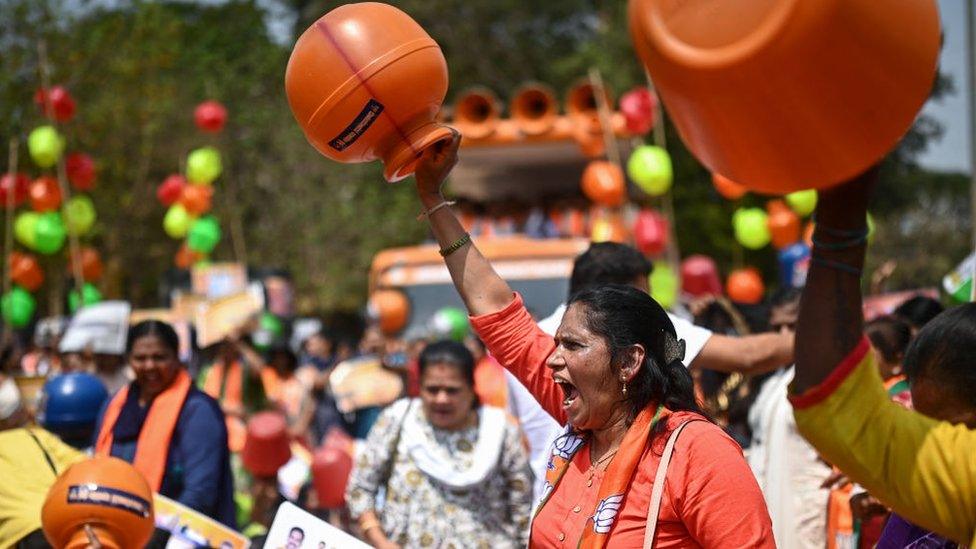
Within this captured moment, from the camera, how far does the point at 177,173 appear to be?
73.4 feet

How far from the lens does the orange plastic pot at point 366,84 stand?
2.73 m

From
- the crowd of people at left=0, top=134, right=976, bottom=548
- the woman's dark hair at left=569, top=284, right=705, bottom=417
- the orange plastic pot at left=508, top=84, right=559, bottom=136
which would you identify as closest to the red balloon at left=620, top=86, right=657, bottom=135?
the orange plastic pot at left=508, top=84, right=559, bottom=136

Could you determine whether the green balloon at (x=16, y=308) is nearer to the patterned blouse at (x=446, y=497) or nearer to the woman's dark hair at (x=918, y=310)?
the patterned blouse at (x=446, y=497)

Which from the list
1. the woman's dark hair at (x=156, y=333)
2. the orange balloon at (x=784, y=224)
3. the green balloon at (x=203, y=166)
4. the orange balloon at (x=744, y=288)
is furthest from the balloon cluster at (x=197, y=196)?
the woman's dark hair at (x=156, y=333)

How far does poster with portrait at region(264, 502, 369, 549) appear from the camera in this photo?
Answer: 3.29m

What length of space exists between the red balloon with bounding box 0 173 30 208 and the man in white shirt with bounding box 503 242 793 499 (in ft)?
32.8

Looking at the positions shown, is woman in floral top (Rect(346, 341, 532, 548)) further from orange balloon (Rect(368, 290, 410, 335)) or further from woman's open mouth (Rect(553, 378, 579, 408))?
orange balloon (Rect(368, 290, 410, 335))

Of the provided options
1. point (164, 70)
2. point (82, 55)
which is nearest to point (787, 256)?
point (82, 55)

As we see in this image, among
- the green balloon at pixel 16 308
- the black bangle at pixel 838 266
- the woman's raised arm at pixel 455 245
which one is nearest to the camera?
the black bangle at pixel 838 266

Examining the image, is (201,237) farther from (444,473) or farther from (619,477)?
(619,477)

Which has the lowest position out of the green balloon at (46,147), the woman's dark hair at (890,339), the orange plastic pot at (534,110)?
the orange plastic pot at (534,110)

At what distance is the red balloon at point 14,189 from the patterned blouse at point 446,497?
963cm

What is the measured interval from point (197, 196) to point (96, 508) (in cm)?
1186

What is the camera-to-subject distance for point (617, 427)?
2.75 m
